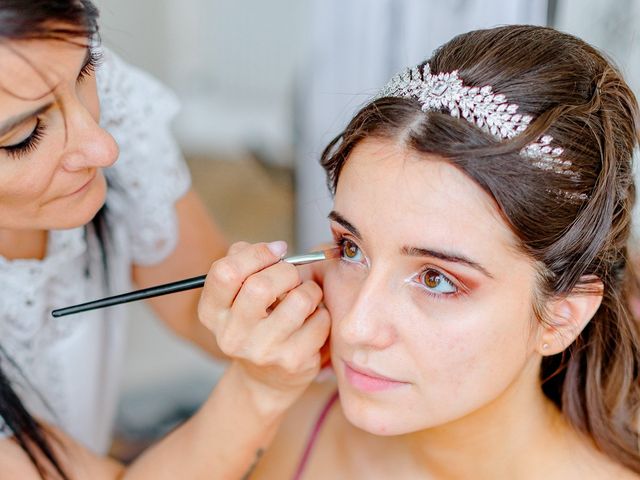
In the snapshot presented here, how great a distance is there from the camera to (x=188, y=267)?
147 centimetres

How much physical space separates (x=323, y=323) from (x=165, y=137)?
0.52 m

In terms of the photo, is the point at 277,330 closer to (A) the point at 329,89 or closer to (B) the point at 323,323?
(B) the point at 323,323

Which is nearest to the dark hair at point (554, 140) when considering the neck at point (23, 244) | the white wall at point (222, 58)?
the neck at point (23, 244)

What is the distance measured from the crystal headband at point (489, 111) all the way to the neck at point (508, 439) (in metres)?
0.33

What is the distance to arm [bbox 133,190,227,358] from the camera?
4.83ft

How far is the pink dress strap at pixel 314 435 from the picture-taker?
129cm

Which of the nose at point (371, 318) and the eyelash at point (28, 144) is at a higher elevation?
the eyelash at point (28, 144)

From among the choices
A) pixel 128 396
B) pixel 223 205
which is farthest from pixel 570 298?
pixel 223 205

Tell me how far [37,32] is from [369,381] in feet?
1.90

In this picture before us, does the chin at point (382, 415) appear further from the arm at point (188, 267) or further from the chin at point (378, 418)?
the arm at point (188, 267)

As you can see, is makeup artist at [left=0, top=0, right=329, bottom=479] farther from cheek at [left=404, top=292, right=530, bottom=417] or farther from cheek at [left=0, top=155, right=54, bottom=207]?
cheek at [left=404, top=292, right=530, bottom=417]

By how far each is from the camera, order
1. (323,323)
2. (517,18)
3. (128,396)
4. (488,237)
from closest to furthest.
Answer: (488,237), (323,323), (517,18), (128,396)

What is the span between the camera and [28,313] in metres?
1.30

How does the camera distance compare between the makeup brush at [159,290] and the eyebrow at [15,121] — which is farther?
the makeup brush at [159,290]
